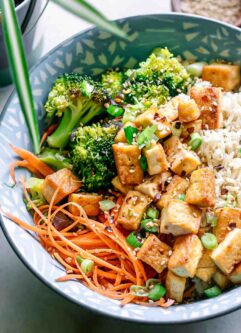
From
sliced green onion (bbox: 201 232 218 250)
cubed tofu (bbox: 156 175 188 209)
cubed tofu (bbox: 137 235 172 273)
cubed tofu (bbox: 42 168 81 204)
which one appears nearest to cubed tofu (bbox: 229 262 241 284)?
sliced green onion (bbox: 201 232 218 250)

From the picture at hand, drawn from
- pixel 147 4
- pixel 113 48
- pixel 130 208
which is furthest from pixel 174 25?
pixel 130 208

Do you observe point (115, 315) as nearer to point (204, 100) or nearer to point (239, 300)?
point (239, 300)

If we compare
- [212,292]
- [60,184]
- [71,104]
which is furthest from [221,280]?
[71,104]

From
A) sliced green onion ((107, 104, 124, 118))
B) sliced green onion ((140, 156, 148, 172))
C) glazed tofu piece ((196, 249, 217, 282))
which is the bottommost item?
glazed tofu piece ((196, 249, 217, 282))

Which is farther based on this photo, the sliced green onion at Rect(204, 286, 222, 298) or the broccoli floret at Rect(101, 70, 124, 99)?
the broccoli floret at Rect(101, 70, 124, 99)

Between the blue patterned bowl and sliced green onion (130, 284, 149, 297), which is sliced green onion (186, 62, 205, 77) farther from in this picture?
sliced green onion (130, 284, 149, 297)

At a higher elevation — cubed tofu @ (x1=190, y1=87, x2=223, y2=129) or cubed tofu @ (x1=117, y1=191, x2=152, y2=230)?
cubed tofu @ (x1=190, y1=87, x2=223, y2=129)
